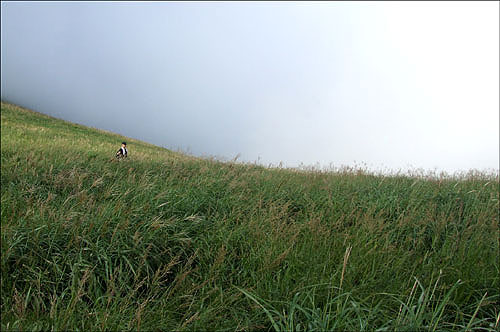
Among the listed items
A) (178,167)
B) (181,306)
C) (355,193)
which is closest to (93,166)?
(178,167)

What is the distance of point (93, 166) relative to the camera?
171 inches

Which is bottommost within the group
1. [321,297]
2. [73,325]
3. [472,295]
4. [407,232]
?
[73,325]

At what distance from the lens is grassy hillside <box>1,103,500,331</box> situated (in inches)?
72.7

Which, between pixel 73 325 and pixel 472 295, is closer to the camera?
pixel 73 325

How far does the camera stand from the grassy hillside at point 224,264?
185 cm

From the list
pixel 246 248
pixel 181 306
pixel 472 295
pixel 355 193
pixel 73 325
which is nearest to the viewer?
pixel 73 325

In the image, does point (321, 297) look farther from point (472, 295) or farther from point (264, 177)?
point (264, 177)

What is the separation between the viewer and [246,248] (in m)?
2.69

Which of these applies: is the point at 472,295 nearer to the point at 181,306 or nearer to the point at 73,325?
the point at 181,306

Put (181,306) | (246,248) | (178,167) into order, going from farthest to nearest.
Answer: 1. (178,167)
2. (246,248)
3. (181,306)

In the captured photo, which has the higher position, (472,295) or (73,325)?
(472,295)

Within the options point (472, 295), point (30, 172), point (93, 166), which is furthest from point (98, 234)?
point (472, 295)

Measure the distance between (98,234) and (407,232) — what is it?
141 inches

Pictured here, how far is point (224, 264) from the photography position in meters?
2.44
